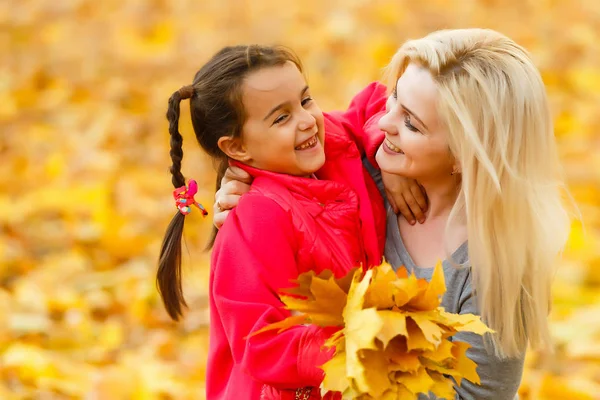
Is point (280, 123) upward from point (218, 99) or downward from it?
downward

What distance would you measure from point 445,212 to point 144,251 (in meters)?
3.04

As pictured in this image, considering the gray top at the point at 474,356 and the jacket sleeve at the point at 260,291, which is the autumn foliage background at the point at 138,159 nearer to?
the jacket sleeve at the point at 260,291

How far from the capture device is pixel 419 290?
6.77 ft

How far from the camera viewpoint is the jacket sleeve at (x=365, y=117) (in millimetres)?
2816

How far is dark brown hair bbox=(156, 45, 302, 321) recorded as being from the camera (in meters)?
2.60

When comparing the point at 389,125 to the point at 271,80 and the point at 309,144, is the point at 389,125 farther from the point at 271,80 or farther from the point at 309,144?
the point at 271,80

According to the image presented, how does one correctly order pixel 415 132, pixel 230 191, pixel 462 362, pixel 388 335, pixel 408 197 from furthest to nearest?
pixel 408 197 → pixel 230 191 → pixel 415 132 → pixel 462 362 → pixel 388 335

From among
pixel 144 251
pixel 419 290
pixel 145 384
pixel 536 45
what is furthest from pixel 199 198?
pixel 419 290

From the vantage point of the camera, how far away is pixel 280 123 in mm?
2574

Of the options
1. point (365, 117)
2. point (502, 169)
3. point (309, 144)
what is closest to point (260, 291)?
point (309, 144)

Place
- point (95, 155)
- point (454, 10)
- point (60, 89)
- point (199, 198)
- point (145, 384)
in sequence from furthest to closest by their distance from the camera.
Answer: point (454, 10)
point (60, 89)
point (95, 155)
point (199, 198)
point (145, 384)

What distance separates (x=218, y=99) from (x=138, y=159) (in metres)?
3.98

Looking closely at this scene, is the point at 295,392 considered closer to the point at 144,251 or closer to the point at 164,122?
the point at 144,251

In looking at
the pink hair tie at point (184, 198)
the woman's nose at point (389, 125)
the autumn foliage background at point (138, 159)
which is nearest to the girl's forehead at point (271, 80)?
the woman's nose at point (389, 125)
